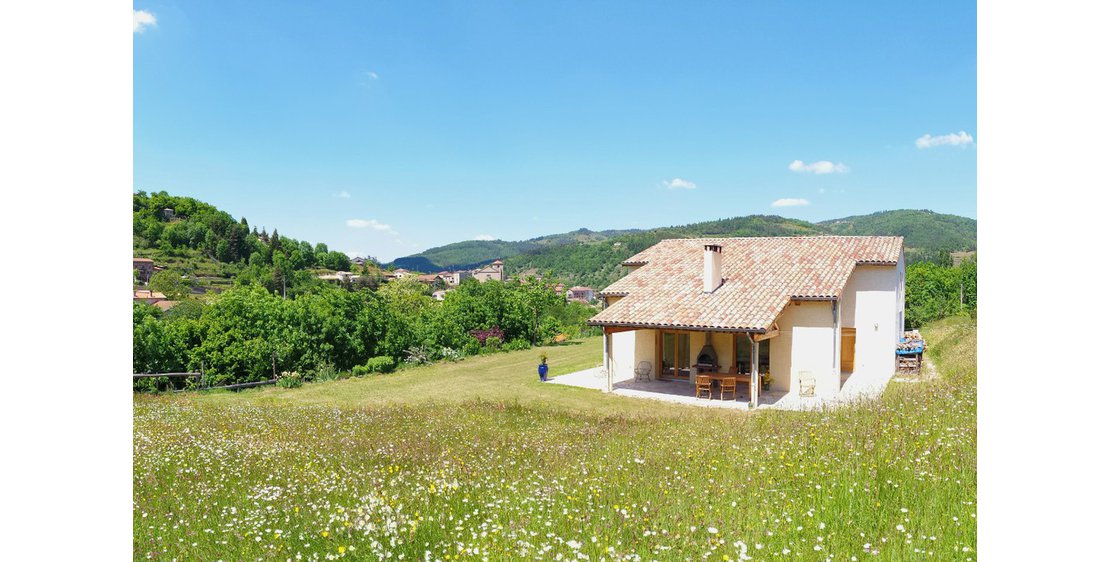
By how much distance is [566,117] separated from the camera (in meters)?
16.2

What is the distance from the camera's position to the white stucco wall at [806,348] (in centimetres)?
1413

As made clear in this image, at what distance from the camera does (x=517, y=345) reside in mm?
25203

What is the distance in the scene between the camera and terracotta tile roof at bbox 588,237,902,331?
13773 mm

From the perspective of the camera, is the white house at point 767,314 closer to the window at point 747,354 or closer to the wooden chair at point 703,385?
the window at point 747,354

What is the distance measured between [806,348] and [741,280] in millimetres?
2680

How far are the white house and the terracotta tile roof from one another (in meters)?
0.03

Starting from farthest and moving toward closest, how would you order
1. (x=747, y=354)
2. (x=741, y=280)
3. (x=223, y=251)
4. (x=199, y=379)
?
(x=223, y=251), (x=199, y=379), (x=741, y=280), (x=747, y=354)

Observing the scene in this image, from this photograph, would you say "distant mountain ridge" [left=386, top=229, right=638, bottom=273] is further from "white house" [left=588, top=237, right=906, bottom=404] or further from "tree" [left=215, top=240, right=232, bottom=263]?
"white house" [left=588, top=237, right=906, bottom=404]

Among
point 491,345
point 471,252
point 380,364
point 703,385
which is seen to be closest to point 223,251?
point 491,345

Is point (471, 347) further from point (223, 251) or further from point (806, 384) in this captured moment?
point (223, 251)

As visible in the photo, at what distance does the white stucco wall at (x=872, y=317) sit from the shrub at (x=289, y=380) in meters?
18.1
